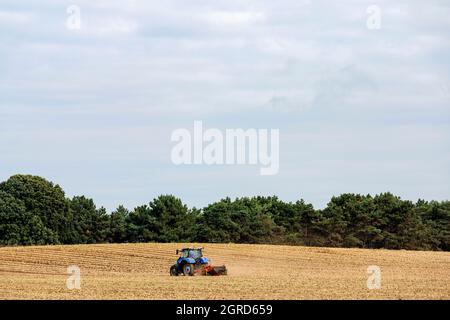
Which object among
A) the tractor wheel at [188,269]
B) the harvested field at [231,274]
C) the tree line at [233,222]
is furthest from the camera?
the tree line at [233,222]

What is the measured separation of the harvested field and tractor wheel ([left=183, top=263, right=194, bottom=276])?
3.32 ft

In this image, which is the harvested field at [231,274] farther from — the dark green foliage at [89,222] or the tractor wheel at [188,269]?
the dark green foliage at [89,222]

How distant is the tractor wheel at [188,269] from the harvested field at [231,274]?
3.32ft

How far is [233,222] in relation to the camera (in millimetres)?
111875

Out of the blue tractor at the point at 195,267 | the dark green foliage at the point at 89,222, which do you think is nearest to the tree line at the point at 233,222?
the dark green foliage at the point at 89,222

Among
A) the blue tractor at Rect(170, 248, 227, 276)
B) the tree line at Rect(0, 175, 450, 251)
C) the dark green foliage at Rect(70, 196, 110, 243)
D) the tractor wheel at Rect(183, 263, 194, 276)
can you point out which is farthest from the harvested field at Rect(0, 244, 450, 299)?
the dark green foliage at Rect(70, 196, 110, 243)

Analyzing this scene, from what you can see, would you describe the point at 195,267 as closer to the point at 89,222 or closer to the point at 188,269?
the point at 188,269

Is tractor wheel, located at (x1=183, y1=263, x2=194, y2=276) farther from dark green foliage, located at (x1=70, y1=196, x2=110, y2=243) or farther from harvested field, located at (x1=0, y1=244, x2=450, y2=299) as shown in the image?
dark green foliage, located at (x1=70, y1=196, x2=110, y2=243)

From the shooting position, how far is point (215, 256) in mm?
72125

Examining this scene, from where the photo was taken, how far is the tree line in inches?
4343

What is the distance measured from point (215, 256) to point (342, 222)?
44.1 m

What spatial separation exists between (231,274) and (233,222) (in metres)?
60.3

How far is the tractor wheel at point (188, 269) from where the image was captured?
48312mm
